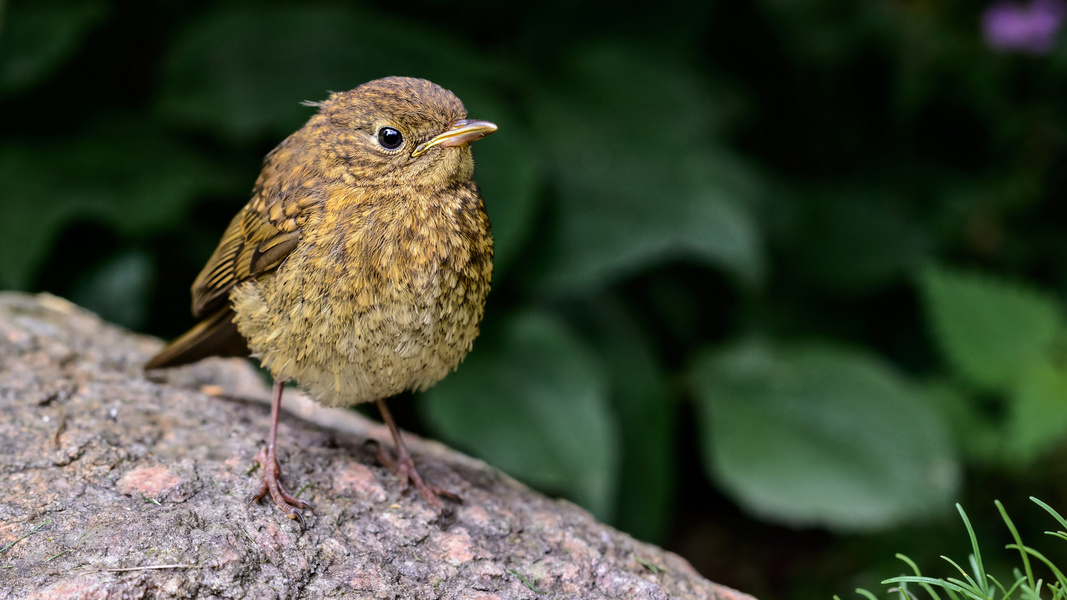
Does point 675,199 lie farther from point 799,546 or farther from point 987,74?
point 987,74

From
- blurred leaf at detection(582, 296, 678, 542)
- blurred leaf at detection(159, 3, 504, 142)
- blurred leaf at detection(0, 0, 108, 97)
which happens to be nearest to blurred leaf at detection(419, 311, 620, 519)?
blurred leaf at detection(582, 296, 678, 542)

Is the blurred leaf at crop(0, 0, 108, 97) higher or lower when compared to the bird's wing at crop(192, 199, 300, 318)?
higher

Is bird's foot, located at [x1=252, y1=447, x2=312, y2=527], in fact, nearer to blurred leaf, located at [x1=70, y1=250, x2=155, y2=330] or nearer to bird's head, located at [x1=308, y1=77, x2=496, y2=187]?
bird's head, located at [x1=308, y1=77, x2=496, y2=187]

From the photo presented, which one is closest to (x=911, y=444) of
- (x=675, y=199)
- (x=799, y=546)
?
(x=799, y=546)

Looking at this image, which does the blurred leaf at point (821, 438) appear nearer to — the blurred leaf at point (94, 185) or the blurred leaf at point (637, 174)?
the blurred leaf at point (637, 174)

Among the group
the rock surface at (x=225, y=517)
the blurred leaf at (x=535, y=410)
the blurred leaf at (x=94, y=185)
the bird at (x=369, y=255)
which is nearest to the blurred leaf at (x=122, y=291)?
the blurred leaf at (x=94, y=185)

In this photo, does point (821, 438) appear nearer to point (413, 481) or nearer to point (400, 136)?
point (413, 481)

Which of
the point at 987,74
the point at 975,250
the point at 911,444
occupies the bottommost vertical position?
the point at 911,444
